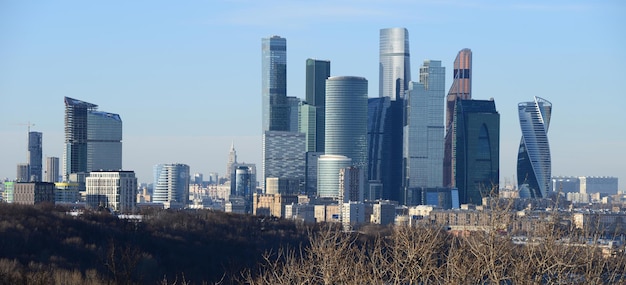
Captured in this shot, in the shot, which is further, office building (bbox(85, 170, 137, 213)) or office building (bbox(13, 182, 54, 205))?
office building (bbox(85, 170, 137, 213))

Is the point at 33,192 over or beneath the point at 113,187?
beneath

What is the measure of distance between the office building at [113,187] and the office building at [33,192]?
10.9m

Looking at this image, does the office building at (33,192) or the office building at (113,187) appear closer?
the office building at (33,192)

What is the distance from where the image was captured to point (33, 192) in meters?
161

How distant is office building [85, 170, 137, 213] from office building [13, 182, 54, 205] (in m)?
10.9

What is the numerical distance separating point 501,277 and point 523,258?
1.29 metres

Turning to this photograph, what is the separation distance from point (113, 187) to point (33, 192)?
20833 mm

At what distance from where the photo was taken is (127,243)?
76.1 metres

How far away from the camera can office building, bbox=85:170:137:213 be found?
177 metres

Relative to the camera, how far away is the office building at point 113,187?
177m

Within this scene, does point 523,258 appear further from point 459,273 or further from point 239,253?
point 239,253

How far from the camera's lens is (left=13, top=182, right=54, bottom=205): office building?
522ft

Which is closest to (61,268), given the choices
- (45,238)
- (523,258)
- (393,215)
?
(45,238)

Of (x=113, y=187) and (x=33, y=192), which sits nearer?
(x=33, y=192)
